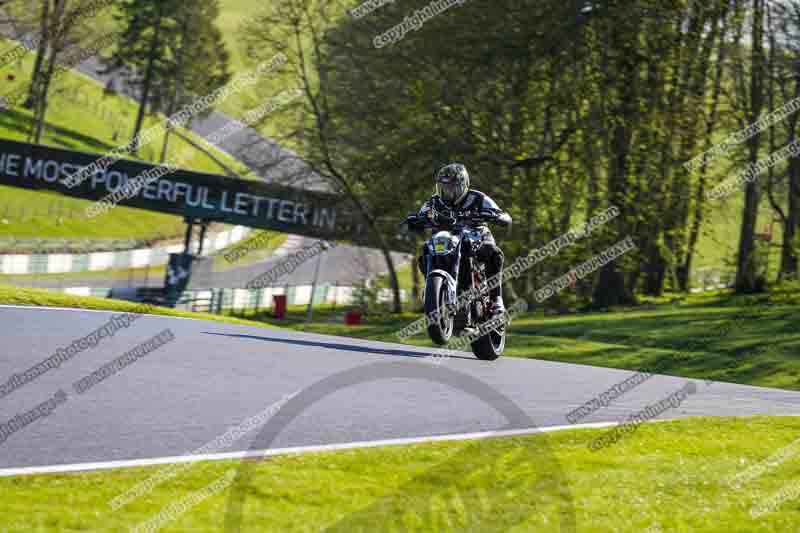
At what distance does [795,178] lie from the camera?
36.0m

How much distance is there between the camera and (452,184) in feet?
37.6

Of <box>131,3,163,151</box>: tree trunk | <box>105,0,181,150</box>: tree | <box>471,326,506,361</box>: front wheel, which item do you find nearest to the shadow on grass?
<box>105,0,181,150</box>: tree

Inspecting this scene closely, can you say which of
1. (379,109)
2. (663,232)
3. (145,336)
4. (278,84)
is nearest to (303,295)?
(278,84)

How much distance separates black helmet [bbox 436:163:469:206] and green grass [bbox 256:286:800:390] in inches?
384

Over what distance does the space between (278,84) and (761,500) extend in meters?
33.1

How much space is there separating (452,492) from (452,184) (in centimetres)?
547

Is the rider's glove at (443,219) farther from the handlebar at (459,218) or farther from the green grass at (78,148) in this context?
the green grass at (78,148)

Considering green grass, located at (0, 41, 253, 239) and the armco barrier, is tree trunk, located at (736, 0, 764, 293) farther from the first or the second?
green grass, located at (0, 41, 253, 239)

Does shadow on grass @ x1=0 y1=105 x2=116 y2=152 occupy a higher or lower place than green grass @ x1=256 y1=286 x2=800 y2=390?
higher

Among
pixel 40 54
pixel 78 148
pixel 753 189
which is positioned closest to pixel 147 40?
pixel 78 148

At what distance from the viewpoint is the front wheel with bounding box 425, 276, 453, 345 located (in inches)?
425

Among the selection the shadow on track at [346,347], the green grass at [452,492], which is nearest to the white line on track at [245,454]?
the green grass at [452,492]

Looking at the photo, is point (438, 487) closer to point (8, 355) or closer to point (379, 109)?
point (8, 355)

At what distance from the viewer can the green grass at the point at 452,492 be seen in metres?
5.77
